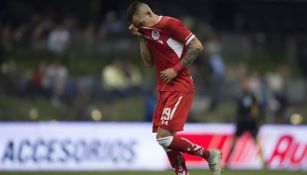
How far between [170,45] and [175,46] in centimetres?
7

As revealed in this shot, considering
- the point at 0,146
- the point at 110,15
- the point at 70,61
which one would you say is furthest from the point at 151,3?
the point at 0,146

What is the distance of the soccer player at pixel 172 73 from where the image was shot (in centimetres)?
1098

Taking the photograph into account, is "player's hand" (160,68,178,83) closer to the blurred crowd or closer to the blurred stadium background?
the blurred stadium background

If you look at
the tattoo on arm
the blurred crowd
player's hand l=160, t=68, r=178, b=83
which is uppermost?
the tattoo on arm

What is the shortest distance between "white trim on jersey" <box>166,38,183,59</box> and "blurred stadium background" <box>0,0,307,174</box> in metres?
9.00

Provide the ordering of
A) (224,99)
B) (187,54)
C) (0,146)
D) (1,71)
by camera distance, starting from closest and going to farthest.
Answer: (187,54) < (0,146) < (1,71) < (224,99)

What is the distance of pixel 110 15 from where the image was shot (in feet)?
74.1

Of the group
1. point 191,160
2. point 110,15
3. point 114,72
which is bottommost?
point 191,160

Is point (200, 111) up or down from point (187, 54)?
down

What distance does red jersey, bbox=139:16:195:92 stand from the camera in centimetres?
1099

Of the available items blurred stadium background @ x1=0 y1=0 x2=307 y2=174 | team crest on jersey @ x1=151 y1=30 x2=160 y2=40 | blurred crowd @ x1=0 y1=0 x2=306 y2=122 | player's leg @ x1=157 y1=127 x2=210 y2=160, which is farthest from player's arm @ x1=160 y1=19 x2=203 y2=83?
blurred crowd @ x1=0 y1=0 x2=306 y2=122

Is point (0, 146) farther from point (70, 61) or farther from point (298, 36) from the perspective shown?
point (298, 36)

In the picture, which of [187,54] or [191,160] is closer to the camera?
[187,54]

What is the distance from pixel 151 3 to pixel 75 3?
207 centimetres
